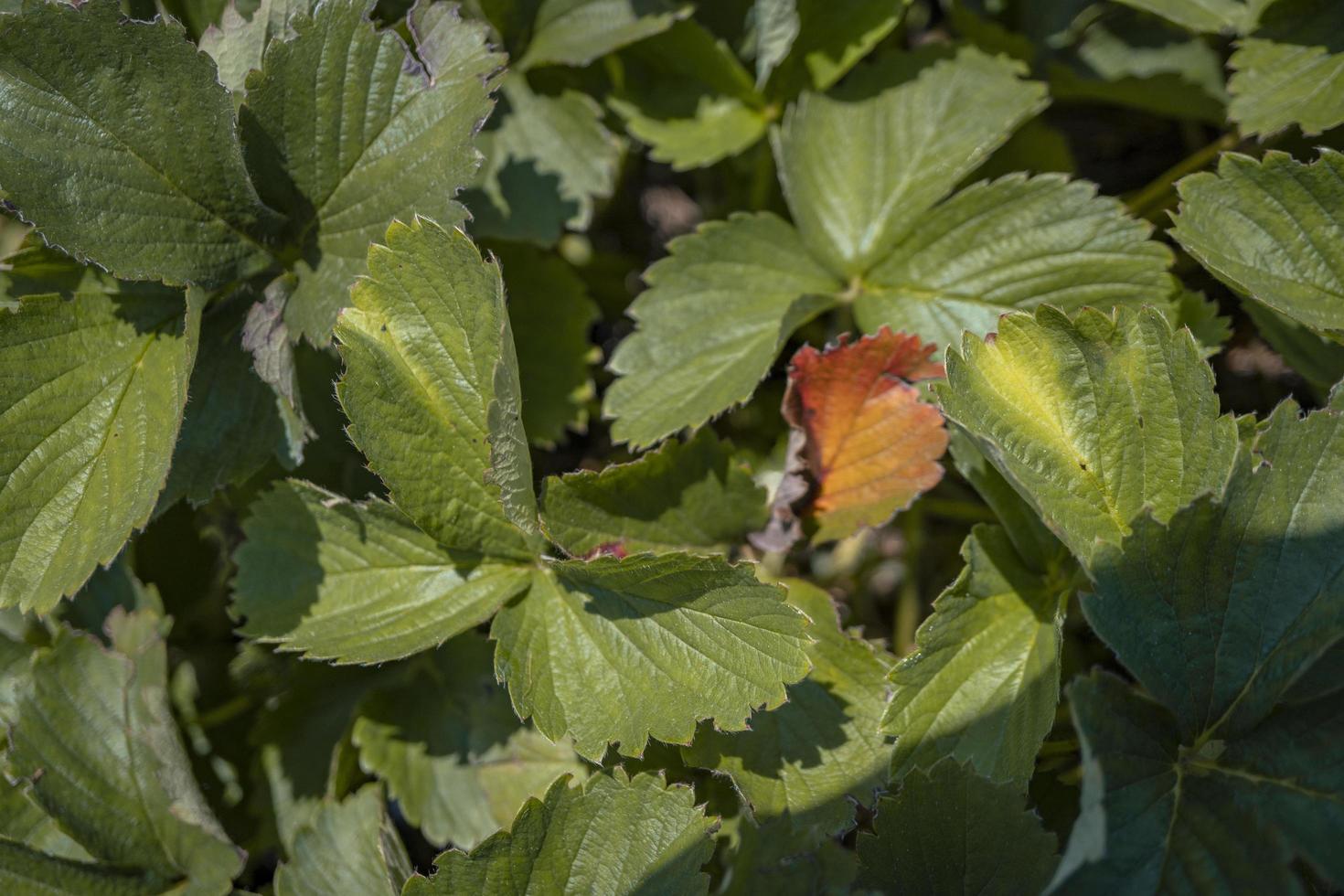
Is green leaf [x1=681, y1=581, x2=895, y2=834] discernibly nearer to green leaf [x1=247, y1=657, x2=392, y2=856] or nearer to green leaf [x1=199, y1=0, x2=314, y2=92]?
green leaf [x1=247, y1=657, x2=392, y2=856]

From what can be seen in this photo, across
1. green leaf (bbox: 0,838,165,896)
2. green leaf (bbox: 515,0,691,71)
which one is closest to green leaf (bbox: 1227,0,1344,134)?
green leaf (bbox: 515,0,691,71)

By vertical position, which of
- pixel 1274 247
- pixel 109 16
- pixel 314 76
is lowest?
pixel 1274 247

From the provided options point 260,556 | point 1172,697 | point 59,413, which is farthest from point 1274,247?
point 59,413

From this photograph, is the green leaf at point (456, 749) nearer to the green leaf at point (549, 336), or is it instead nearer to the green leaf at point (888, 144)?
the green leaf at point (549, 336)

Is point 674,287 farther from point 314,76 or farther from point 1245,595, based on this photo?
point 1245,595

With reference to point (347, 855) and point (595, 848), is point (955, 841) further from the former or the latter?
point (347, 855)

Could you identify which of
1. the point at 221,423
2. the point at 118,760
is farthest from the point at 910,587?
the point at 118,760
